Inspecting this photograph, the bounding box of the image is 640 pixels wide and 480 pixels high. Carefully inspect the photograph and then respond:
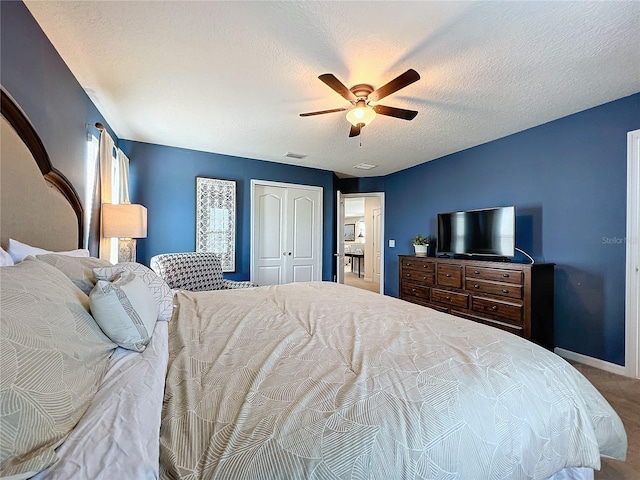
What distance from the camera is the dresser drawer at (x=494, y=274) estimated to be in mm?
2848

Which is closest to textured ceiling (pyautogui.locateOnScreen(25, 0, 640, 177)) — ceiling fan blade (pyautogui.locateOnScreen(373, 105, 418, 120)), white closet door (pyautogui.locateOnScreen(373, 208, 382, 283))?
ceiling fan blade (pyautogui.locateOnScreen(373, 105, 418, 120))

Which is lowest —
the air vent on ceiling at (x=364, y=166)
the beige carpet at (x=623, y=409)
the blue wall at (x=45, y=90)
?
the beige carpet at (x=623, y=409)

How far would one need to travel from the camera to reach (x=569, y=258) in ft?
9.57

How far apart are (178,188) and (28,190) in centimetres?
269

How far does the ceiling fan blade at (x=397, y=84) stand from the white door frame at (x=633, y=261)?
7.27 feet

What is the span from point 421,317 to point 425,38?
5.62 ft

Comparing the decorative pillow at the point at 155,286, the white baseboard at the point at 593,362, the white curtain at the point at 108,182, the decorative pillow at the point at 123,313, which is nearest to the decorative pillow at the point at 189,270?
the white curtain at the point at 108,182

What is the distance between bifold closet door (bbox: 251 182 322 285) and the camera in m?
4.62

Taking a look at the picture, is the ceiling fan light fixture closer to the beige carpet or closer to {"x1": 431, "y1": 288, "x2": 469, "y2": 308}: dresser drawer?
{"x1": 431, "y1": 288, "x2": 469, "y2": 308}: dresser drawer

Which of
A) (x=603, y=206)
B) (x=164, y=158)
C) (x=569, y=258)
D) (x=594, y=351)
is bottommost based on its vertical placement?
(x=594, y=351)

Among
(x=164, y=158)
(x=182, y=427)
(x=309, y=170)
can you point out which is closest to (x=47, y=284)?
(x=182, y=427)

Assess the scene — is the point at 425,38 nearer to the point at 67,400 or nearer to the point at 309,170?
the point at 67,400

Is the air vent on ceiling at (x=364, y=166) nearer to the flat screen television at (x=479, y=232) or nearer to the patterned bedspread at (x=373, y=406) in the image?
the flat screen television at (x=479, y=232)

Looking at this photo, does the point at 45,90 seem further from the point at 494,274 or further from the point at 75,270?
the point at 494,274
